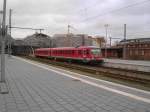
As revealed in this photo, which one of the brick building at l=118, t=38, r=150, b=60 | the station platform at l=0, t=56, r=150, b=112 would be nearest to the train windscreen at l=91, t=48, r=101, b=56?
the brick building at l=118, t=38, r=150, b=60

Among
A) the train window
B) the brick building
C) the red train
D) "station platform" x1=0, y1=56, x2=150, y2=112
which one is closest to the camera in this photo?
"station platform" x1=0, y1=56, x2=150, y2=112

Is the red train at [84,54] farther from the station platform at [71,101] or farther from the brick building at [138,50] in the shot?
the station platform at [71,101]

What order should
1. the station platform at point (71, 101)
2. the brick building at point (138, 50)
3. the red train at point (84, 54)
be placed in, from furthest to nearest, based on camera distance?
the brick building at point (138, 50) < the red train at point (84, 54) < the station platform at point (71, 101)

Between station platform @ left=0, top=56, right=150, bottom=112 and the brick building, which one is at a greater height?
the brick building

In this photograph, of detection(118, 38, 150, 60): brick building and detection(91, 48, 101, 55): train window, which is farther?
detection(118, 38, 150, 60): brick building

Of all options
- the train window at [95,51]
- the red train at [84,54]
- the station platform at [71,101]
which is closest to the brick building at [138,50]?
the red train at [84,54]

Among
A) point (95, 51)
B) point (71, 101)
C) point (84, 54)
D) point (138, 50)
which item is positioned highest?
point (138, 50)

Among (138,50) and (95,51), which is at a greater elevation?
(138,50)

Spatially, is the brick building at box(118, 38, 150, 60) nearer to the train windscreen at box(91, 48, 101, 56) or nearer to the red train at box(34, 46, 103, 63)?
the red train at box(34, 46, 103, 63)

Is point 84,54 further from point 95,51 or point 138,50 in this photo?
point 138,50

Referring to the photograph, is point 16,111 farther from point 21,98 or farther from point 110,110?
point 110,110

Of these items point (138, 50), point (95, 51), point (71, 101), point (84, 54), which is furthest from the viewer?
point (138, 50)

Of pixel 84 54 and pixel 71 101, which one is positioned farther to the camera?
pixel 84 54

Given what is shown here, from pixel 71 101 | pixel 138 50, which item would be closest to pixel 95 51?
pixel 138 50
